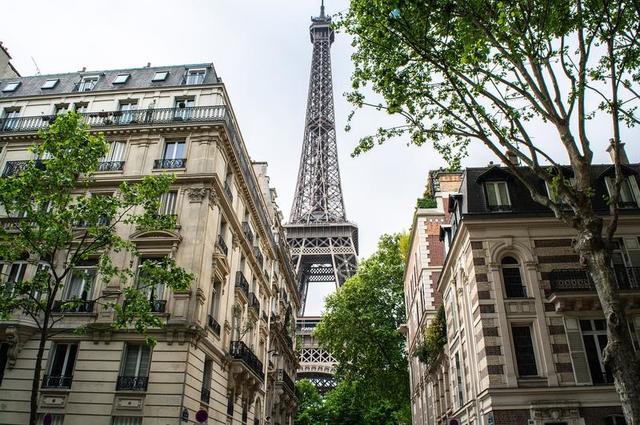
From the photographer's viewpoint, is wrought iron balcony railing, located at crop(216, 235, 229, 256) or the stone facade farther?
wrought iron balcony railing, located at crop(216, 235, 229, 256)

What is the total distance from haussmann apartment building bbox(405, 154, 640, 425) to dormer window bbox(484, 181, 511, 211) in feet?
0.13

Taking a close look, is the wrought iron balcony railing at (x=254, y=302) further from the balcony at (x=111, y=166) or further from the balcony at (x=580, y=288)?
the balcony at (x=580, y=288)

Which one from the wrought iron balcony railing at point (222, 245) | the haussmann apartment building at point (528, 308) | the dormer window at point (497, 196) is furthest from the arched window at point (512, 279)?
the wrought iron balcony railing at point (222, 245)

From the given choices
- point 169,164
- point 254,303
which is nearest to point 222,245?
point 169,164

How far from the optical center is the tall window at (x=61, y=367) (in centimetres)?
1855

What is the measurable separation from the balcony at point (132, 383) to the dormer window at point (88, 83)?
16312mm

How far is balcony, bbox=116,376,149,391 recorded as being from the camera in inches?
706

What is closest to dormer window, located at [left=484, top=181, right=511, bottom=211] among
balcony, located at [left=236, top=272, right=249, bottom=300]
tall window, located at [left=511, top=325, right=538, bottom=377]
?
tall window, located at [left=511, top=325, right=538, bottom=377]

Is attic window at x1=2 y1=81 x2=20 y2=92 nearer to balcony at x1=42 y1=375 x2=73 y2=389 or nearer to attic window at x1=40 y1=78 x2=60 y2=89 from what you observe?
attic window at x1=40 y1=78 x2=60 y2=89

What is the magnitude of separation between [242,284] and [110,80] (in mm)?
13434

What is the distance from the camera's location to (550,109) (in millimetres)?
13672

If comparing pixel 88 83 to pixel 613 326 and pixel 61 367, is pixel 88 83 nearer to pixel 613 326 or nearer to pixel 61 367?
pixel 61 367

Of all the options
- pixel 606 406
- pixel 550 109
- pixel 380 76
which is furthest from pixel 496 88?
pixel 606 406

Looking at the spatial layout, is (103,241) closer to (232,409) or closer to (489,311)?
(232,409)
